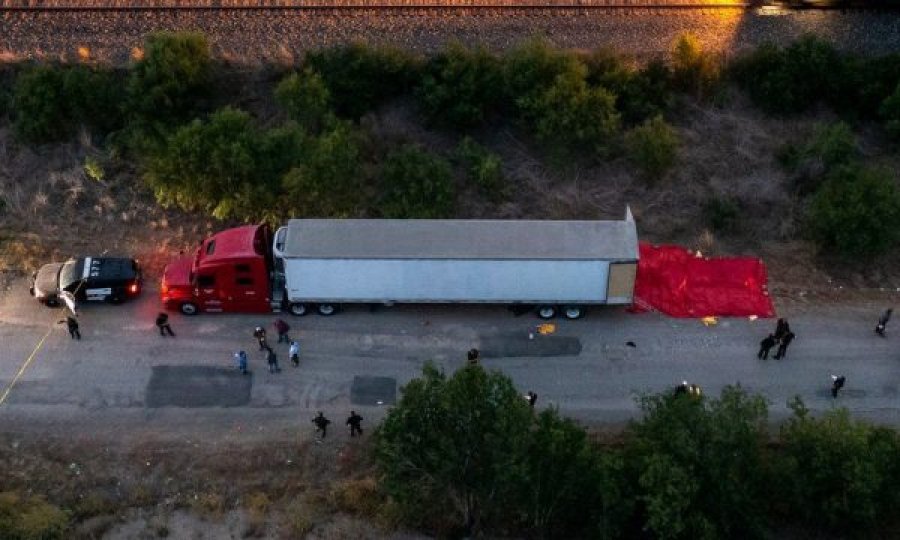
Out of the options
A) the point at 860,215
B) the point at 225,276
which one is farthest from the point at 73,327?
the point at 860,215

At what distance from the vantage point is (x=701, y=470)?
19.5 m

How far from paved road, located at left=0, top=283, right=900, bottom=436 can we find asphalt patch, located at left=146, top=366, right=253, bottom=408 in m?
0.04

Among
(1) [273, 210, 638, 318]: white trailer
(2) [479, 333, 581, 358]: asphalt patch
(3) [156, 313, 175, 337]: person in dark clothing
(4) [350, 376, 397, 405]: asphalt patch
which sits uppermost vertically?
(1) [273, 210, 638, 318]: white trailer

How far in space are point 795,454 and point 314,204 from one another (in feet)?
52.8

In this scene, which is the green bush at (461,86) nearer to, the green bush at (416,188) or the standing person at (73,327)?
the green bush at (416,188)

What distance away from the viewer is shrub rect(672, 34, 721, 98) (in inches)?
1309

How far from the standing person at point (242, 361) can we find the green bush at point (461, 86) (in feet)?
39.3

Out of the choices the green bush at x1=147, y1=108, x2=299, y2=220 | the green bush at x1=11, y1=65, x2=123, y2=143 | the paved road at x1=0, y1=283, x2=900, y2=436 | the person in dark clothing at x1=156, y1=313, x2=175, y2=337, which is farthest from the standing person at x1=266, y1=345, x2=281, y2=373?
the green bush at x1=11, y1=65, x2=123, y2=143

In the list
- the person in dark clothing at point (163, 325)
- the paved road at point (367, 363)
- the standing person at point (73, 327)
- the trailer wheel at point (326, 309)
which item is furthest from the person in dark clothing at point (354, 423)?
the standing person at point (73, 327)

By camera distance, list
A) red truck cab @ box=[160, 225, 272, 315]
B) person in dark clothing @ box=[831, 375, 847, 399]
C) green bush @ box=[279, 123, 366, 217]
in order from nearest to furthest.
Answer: person in dark clothing @ box=[831, 375, 847, 399] < red truck cab @ box=[160, 225, 272, 315] < green bush @ box=[279, 123, 366, 217]

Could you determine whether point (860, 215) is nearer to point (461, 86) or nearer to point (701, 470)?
point (701, 470)

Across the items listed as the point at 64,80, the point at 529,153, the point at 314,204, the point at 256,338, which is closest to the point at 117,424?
the point at 256,338

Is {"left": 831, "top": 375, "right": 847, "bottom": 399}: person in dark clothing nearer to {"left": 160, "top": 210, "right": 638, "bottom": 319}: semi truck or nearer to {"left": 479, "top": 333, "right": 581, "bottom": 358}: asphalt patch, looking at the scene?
{"left": 160, "top": 210, "right": 638, "bottom": 319}: semi truck

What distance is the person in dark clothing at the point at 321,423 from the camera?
23406 mm
